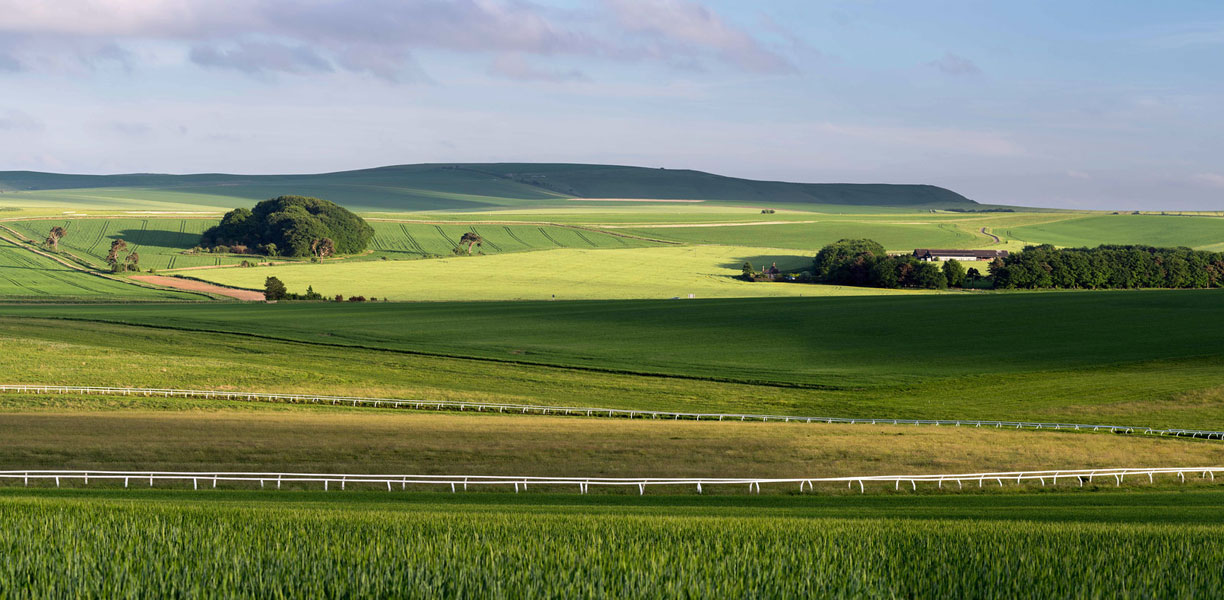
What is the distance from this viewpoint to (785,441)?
31125 mm

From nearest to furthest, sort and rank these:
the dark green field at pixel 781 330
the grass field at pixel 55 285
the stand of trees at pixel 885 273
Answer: the dark green field at pixel 781 330
the grass field at pixel 55 285
the stand of trees at pixel 885 273

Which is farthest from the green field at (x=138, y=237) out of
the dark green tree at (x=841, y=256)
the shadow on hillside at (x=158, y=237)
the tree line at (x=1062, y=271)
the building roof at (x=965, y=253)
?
the building roof at (x=965, y=253)

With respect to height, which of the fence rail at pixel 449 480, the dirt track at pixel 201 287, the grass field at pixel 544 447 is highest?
the dirt track at pixel 201 287

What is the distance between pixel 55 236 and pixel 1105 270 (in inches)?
4294

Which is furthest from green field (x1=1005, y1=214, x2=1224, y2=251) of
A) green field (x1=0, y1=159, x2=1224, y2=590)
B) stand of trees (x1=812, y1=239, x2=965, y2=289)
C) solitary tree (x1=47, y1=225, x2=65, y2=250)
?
solitary tree (x1=47, y1=225, x2=65, y2=250)

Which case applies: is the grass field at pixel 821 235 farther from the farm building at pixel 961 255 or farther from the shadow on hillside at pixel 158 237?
the shadow on hillside at pixel 158 237

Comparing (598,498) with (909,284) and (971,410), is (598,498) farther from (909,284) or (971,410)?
(909,284)

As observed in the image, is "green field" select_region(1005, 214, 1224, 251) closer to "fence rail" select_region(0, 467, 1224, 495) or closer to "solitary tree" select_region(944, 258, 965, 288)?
"solitary tree" select_region(944, 258, 965, 288)

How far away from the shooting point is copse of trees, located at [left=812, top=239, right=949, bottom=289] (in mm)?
92500

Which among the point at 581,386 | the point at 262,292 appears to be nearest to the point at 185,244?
the point at 262,292

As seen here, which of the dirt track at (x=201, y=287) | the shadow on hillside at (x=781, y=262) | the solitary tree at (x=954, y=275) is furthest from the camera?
the shadow on hillside at (x=781, y=262)

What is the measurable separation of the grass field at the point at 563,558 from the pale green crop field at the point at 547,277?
76.0 meters

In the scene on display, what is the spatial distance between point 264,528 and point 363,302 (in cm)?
7210

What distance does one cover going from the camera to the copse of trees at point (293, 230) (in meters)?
116
